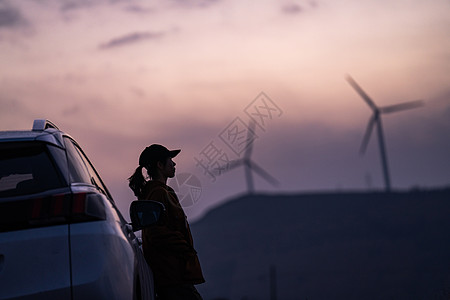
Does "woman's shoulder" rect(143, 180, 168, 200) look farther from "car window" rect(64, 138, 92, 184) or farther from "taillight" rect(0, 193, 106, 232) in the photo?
"taillight" rect(0, 193, 106, 232)

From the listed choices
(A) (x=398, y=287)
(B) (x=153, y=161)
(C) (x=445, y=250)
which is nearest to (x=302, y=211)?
(C) (x=445, y=250)

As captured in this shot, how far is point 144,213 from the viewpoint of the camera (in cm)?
459

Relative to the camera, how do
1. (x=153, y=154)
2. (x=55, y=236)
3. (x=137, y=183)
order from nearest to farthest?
(x=55, y=236)
(x=137, y=183)
(x=153, y=154)

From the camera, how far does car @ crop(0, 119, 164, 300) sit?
3264 millimetres

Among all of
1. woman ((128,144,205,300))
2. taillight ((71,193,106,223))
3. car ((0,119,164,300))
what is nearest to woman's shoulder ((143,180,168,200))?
woman ((128,144,205,300))

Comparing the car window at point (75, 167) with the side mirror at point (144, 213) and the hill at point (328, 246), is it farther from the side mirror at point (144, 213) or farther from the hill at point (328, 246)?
the hill at point (328, 246)

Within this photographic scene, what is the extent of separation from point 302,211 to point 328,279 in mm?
49014

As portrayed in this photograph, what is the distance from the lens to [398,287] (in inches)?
4215

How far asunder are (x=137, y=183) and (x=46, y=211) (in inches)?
103

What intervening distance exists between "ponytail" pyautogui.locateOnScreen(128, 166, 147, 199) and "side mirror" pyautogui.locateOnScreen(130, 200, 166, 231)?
1323 mm

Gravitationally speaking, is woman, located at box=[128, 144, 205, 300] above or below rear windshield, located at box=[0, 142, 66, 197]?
below

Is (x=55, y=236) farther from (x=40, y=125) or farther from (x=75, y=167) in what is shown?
(x=40, y=125)

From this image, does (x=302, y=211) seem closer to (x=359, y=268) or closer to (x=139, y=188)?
(x=359, y=268)

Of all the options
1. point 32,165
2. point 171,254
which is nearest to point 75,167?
point 32,165
